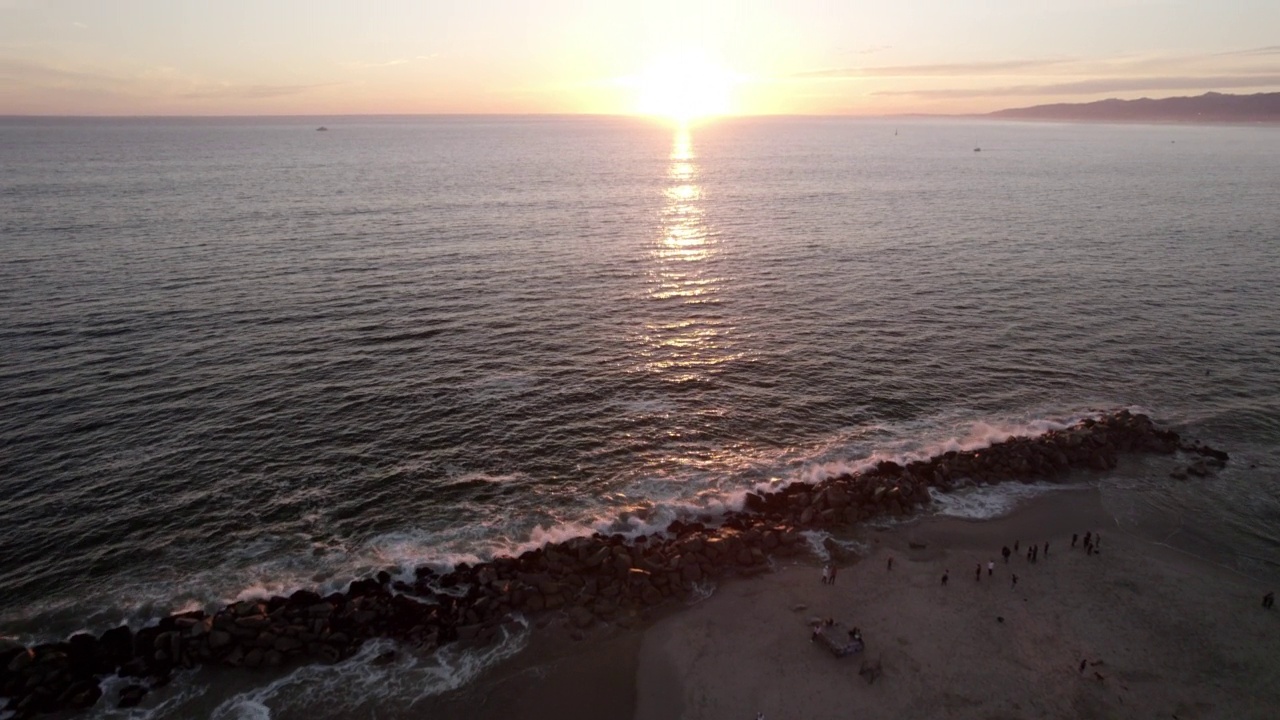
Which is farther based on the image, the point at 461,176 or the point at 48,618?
the point at 461,176

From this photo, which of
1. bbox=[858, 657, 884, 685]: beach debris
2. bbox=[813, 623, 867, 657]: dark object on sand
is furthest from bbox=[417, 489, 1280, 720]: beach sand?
bbox=[813, 623, 867, 657]: dark object on sand

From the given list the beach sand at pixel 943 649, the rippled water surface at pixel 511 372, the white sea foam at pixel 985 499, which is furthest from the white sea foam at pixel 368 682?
the white sea foam at pixel 985 499

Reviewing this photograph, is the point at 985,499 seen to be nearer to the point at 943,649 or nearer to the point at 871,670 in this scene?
the point at 943,649

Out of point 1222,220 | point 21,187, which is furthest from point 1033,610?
point 21,187

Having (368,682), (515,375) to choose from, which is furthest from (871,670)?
(515,375)

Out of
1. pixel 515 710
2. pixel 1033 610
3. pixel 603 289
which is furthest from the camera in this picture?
pixel 603 289

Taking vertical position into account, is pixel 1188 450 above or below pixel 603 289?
below

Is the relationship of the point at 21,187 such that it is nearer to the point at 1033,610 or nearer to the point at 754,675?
the point at 754,675
